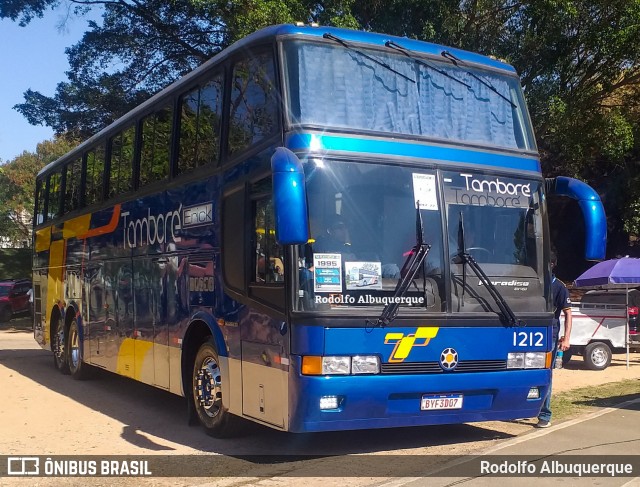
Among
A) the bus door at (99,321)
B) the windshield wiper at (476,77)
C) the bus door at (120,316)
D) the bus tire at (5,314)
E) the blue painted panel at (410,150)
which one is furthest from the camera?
the bus tire at (5,314)

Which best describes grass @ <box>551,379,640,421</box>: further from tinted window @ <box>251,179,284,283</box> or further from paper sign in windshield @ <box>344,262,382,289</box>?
tinted window @ <box>251,179,284,283</box>

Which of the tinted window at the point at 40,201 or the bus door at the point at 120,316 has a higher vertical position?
the tinted window at the point at 40,201

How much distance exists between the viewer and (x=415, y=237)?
7.32 meters

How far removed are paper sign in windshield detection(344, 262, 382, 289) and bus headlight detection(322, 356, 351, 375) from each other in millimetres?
632

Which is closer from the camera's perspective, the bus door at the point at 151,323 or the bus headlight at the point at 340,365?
the bus headlight at the point at 340,365

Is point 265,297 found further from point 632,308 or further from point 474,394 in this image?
point 632,308

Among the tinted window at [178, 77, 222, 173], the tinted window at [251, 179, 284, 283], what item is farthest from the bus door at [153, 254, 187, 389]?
the tinted window at [251, 179, 284, 283]

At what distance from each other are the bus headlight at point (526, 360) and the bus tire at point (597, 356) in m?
8.22

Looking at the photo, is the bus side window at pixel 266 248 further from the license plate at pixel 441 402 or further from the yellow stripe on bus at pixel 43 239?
the yellow stripe on bus at pixel 43 239

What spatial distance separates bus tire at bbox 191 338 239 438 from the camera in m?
8.41

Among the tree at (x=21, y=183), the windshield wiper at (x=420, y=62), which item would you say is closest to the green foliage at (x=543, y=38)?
the windshield wiper at (x=420, y=62)

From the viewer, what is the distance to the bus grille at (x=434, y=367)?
23.3 ft

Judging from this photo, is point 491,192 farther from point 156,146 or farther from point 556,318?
point 156,146

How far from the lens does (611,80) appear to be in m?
19.6
